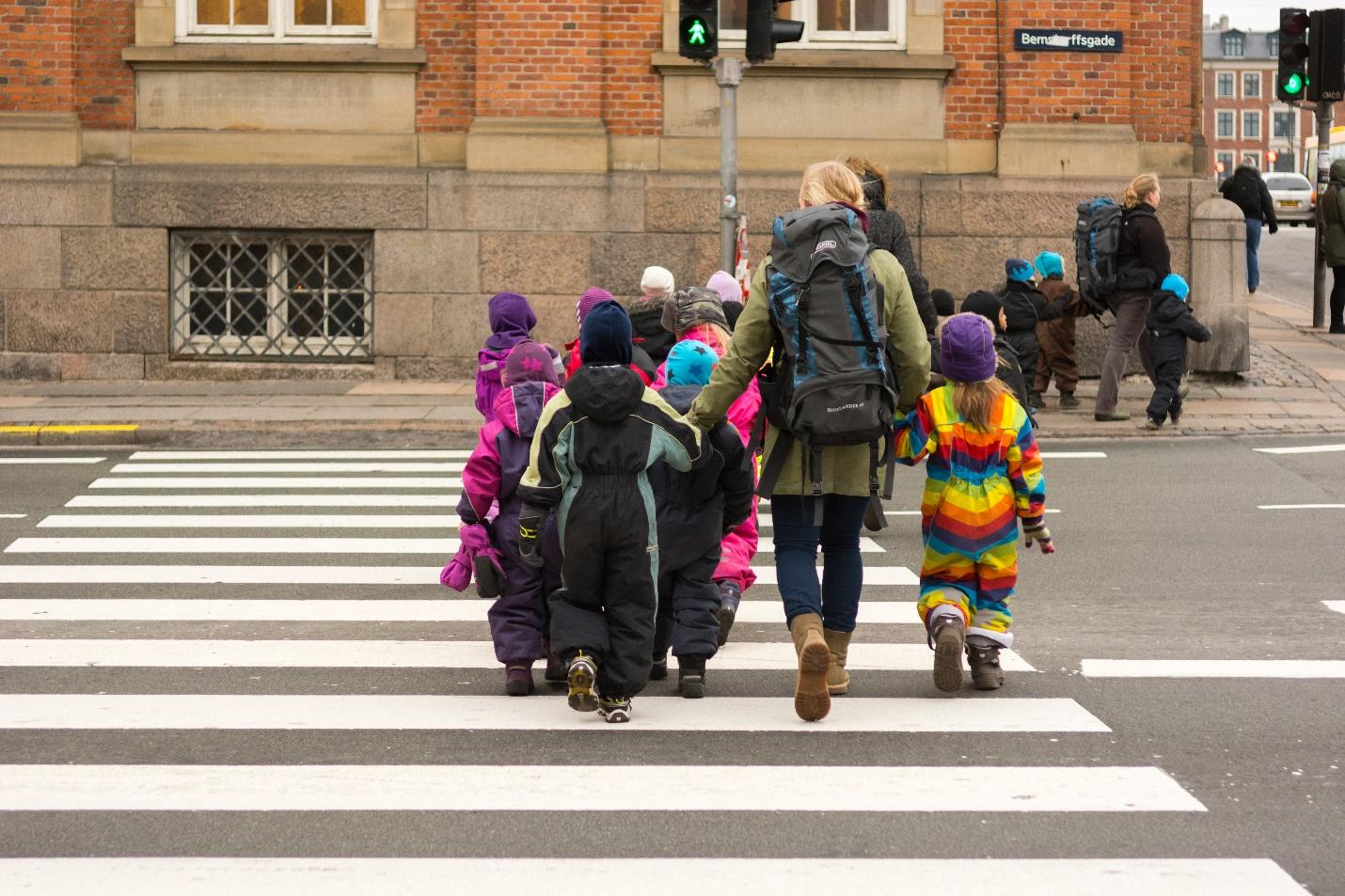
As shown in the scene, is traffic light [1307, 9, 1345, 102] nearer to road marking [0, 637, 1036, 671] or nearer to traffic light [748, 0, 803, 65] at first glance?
traffic light [748, 0, 803, 65]

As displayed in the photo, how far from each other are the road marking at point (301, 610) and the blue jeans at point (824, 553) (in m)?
1.59

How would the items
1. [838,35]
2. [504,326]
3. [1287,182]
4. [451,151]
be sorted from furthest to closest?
[1287,182] → [838,35] → [451,151] → [504,326]

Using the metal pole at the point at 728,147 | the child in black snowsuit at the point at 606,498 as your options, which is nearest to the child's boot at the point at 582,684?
the child in black snowsuit at the point at 606,498

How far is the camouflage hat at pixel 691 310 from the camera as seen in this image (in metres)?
8.34

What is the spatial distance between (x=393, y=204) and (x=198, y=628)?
35.2 feet

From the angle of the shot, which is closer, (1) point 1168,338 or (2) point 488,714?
(2) point 488,714

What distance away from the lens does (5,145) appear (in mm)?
18547

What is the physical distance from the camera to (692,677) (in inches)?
275

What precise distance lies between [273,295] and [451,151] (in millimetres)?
2256

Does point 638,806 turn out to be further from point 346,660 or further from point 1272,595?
point 1272,595

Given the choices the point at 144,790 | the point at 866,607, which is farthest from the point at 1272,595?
the point at 144,790

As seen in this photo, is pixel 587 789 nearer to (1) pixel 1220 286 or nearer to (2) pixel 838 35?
(1) pixel 1220 286

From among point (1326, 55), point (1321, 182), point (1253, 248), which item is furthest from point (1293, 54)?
point (1253, 248)

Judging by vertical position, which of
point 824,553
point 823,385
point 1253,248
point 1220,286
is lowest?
point 824,553
